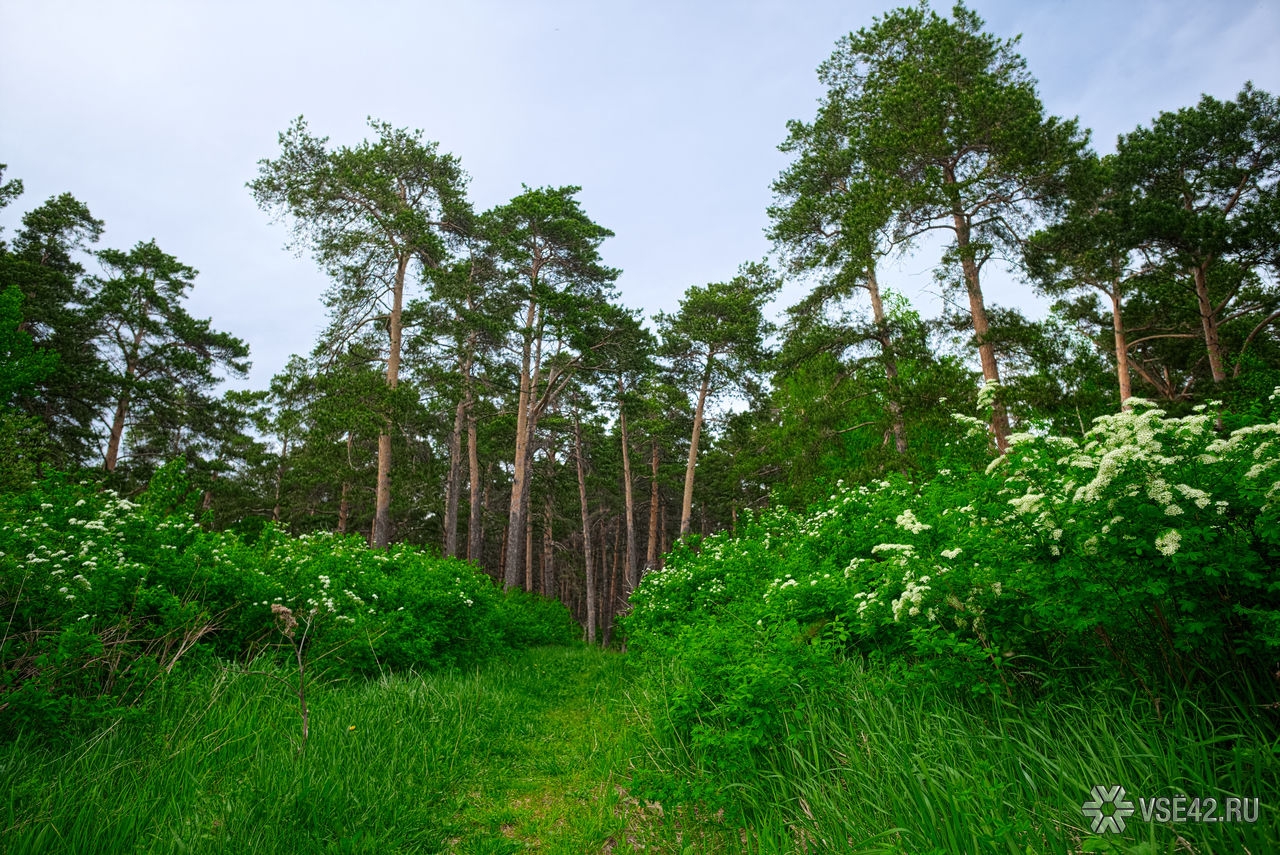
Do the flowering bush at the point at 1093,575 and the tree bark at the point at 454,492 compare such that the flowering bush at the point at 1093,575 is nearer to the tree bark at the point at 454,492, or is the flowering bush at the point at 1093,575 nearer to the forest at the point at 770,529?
the forest at the point at 770,529

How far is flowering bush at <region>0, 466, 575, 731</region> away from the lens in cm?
385

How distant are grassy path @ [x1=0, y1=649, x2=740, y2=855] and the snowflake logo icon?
168 centimetres

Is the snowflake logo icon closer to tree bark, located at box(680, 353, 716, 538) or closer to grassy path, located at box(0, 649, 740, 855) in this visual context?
grassy path, located at box(0, 649, 740, 855)

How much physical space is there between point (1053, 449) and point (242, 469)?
32144 millimetres

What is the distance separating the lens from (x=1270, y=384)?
9.34 meters

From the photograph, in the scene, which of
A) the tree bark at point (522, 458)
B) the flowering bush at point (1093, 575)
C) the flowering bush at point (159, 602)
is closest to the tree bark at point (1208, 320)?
the flowering bush at point (1093, 575)

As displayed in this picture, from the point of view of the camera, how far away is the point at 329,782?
353cm

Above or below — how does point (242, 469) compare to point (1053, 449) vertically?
above

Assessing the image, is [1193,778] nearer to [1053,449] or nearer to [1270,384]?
[1053,449]

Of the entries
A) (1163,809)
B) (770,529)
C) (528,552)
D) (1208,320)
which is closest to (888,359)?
(770,529)

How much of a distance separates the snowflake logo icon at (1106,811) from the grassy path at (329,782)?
1.68 m

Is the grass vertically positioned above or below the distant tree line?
below

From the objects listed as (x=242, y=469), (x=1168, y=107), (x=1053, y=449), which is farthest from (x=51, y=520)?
(x=242, y=469)

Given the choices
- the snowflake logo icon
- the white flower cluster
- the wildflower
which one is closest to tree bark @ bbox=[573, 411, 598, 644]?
the white flower cluster
